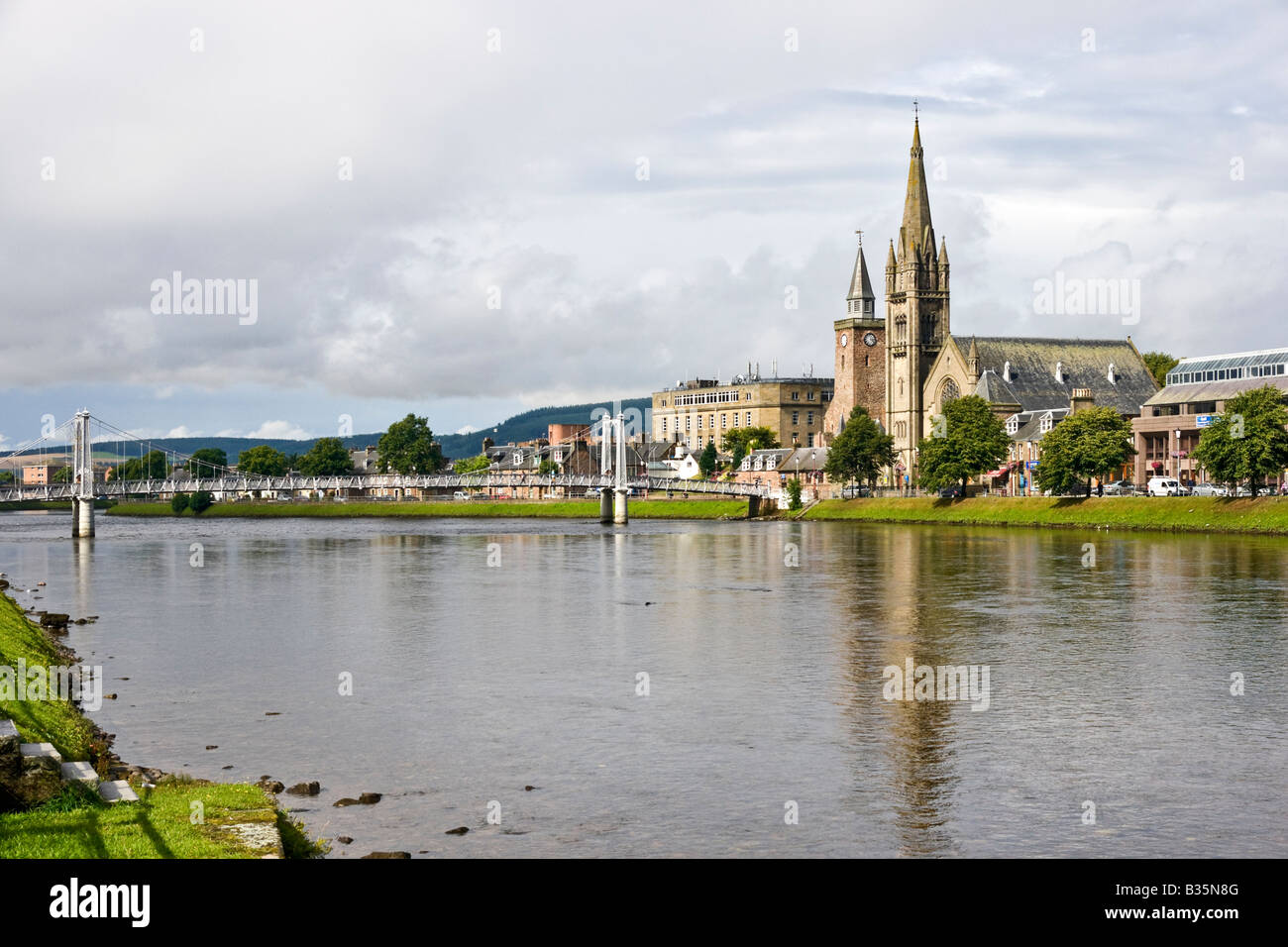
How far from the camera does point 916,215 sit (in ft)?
642

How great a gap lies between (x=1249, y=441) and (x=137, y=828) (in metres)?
97.9

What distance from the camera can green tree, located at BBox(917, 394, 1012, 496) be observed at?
439ft

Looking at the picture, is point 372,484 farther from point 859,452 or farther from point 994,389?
point 994,389

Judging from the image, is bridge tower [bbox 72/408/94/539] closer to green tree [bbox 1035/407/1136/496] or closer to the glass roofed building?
green tree [bbox 1035/407/1136/496]

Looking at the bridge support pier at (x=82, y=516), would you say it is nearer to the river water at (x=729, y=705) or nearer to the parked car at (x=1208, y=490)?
the river water at (x=729, y=705)

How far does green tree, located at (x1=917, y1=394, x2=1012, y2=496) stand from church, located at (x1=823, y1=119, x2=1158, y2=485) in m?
16.5

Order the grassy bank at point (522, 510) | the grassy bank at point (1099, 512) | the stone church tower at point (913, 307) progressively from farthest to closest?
the stone church tower at point (913, 307)
the grassy bank at point (522, 510)
the grassy bank at point (1099, 512)

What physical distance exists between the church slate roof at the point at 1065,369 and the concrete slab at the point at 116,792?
160m

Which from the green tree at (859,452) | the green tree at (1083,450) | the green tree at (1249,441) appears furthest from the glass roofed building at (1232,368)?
the green tree at (859,452)

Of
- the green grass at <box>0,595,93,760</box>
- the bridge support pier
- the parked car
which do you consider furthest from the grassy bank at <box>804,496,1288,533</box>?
the green grass at <box>0,595,93,760</box>

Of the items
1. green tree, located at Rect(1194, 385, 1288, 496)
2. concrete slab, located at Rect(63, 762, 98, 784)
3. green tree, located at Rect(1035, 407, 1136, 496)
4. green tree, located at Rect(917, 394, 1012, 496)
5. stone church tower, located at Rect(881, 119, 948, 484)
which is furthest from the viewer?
stone church tower, located at Rect(881, 119, 948, 484)

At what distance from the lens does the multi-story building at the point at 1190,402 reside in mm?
125500

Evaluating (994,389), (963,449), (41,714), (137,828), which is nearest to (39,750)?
(137,828)

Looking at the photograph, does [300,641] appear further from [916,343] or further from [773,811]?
[916,343]
